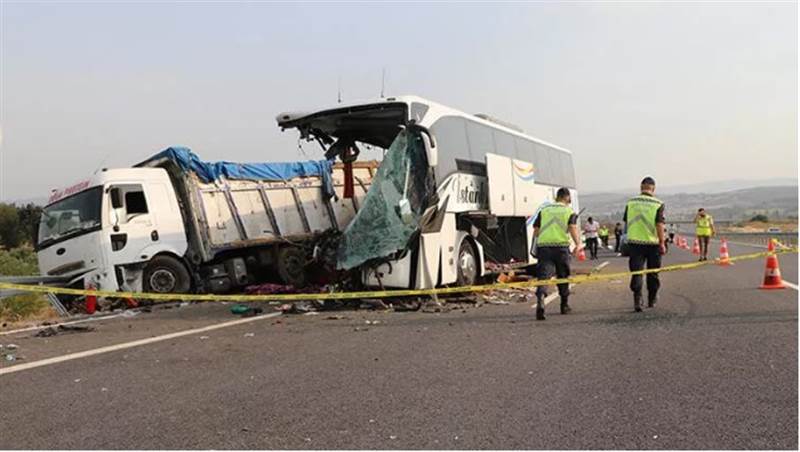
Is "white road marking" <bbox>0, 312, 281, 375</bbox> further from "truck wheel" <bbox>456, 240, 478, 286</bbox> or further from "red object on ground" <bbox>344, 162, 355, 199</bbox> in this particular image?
"red object on ground" <bbox>344, 162, 355, 199</bbox>

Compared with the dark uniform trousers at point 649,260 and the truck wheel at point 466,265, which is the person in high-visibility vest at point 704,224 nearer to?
the truck wheel at point 466,265

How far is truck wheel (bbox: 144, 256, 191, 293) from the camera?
12438mm

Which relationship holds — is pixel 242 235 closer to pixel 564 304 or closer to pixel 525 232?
pixel 525 232

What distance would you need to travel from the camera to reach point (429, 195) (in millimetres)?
10367

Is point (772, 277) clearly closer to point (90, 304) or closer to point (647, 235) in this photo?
point (647, 235)

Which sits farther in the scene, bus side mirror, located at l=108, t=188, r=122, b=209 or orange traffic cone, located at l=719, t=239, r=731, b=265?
orange traffic cone, located at l=719, t=239, r=731, b=265

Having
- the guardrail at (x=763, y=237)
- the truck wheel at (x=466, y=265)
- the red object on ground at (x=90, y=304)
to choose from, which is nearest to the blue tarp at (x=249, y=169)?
the red object on ground at (x=90, y=304)

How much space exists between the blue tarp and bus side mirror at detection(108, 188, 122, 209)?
3.88ft

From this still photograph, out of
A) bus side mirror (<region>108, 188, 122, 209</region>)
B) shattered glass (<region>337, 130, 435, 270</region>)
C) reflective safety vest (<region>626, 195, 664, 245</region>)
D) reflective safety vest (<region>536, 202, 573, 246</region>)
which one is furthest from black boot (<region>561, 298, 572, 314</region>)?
bus side mirror (<region>108, 188, 122, 209</region>)

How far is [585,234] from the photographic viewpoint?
89.6ft

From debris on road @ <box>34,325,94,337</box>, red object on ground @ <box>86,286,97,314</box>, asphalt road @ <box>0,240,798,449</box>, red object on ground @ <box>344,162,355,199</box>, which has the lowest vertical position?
asphalt road @ <box>0,240,798,449</box>

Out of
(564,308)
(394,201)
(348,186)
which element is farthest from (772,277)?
(348,186)

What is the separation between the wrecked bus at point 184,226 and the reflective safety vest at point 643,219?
19.0 ft

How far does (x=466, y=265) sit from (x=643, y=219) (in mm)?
3189
